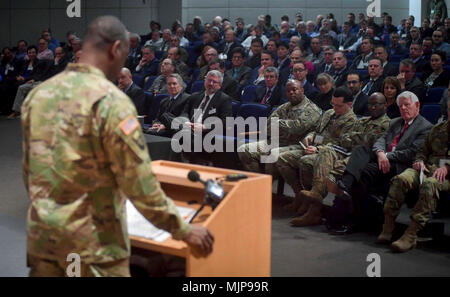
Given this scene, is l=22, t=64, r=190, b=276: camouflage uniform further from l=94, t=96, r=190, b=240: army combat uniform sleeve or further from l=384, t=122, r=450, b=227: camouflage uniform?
l=384, t=122, r=450, b=227: camouflage uniform

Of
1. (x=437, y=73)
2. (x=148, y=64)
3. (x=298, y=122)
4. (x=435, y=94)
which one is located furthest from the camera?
(x=148, y=64)

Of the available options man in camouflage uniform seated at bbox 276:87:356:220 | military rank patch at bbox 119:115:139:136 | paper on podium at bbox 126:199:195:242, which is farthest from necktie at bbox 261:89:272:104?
military rank patch at bbox 119:115:139:136

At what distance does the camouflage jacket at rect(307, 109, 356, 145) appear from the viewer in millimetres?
4859

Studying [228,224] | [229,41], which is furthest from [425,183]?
[229,41]

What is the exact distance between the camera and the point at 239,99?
7.32 metres

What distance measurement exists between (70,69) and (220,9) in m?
13.7

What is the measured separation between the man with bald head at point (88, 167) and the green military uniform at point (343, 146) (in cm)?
295

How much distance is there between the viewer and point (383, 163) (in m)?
4.42

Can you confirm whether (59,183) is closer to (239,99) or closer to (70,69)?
(70,69)

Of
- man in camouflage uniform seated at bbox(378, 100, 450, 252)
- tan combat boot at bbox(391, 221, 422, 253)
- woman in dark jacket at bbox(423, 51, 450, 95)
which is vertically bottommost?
tan combat boot at bbox(391, 221, 422, 253)

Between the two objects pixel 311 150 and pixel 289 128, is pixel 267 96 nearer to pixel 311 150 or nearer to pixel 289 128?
pixel 289 128

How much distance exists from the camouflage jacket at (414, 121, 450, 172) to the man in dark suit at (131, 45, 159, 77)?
609cm

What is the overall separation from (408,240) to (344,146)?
101 centimetres

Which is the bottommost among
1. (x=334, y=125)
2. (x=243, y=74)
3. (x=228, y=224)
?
(x=228, y=224)
